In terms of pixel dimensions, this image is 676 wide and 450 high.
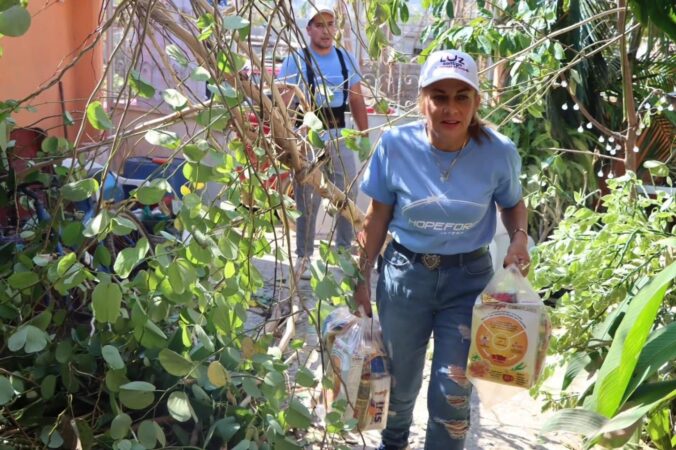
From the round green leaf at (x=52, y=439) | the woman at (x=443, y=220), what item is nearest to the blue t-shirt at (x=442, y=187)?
the woman at (x=443, y=220)

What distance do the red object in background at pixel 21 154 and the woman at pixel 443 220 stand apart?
1.24m

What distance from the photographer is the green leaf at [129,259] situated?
2139 millimetres

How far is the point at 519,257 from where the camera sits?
3.17 metres

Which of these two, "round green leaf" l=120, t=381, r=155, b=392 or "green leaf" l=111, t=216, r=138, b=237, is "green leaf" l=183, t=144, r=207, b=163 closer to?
"green leaf" l=111, t=216, r=138, b=237

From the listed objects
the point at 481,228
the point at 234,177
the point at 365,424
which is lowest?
the point at 365,424

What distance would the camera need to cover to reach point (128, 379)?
8.59 ft

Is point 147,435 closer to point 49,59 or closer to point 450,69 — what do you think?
point 450,69

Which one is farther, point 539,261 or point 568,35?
point 568,35

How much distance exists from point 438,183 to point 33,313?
1440 millimetres

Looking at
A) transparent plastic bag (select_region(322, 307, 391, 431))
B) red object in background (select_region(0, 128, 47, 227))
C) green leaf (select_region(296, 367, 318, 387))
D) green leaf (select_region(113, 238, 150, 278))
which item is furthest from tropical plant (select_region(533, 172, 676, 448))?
red object in background (select_region(0, 128, 47, 227))

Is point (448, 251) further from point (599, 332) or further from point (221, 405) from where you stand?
point (221, 405)

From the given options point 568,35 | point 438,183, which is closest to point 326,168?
point 438,183

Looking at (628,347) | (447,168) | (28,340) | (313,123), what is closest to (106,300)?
(28,340)

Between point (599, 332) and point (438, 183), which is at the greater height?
point (438, 183)
